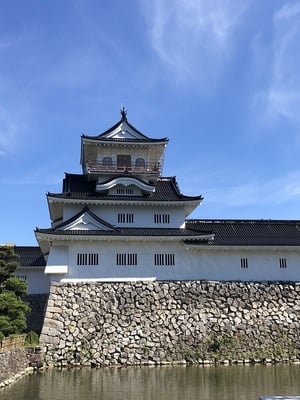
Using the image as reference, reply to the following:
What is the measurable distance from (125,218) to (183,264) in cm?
405

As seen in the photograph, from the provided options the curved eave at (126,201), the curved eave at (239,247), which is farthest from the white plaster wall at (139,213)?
the curved eave at (239,247)

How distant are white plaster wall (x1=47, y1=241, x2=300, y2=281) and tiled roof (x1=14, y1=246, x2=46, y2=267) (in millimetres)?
6957

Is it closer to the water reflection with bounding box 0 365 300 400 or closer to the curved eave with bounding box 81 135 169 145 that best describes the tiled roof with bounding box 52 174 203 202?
the curved eave with bounding box 81 135 169 145

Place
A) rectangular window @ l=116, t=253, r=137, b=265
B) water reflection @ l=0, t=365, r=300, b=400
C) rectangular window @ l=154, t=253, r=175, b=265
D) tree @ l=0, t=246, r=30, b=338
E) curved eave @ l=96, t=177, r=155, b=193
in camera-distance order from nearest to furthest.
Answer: water reflection @ l=0, t=365, r=300, b=400, tree @ l=0, t=246, r=30, b=338, rectangular window @ l=116, t=253, r=137, b=265, rectangular window @ l=154, t=253, r=175, b=265, curved eave @ l=96, t=177, r=155, b=193

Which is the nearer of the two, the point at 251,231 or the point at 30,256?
the point at 251,231

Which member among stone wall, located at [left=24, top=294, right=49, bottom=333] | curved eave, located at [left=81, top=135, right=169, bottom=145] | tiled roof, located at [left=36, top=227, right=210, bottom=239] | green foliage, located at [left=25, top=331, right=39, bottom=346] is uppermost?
curved eave, located at [left=81, top=135, right=169, bottom=145]

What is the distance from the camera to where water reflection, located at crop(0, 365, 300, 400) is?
13617 millimetres

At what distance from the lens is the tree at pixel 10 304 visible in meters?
18.1

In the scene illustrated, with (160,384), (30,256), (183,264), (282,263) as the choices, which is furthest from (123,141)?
(160,384)

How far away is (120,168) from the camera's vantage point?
26203mm

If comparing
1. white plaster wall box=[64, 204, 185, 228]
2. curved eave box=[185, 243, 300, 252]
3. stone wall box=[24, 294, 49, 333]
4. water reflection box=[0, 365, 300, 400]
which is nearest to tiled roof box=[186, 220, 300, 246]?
curved eave box=[185, 243, 300, 252]

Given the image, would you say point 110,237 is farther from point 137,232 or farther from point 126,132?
point 126,132

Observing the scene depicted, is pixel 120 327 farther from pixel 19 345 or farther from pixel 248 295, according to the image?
pixel 248 295

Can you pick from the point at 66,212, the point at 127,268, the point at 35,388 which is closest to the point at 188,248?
the point at 127,268
